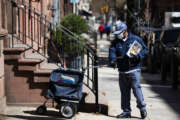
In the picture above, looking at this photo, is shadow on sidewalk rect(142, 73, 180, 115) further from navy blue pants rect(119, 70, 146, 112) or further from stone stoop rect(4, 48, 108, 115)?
stone stoop rect(4, 48, 108, 115)

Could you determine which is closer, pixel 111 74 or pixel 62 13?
pixel 111 74

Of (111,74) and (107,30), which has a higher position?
(107,30)

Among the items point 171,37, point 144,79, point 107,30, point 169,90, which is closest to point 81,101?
point 169,90

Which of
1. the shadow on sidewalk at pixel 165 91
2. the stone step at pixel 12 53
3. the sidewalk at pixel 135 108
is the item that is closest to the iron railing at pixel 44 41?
the stone step at pixel 12 53

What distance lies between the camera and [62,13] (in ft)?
70.4

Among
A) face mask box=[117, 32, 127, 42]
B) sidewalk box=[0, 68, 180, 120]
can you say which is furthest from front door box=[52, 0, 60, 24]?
face mask box=[117, 32, 127, 42]

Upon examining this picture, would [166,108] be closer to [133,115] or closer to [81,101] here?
[133,115]

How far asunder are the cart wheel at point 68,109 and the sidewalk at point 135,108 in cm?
17

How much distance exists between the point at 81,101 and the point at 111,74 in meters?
7.81

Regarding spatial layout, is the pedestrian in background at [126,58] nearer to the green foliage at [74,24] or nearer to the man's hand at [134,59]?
the man's hand at [134,59]

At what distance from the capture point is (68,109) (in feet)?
24.8

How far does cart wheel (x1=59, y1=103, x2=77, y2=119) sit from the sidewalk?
0.17 meters

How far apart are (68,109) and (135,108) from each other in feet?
6.45

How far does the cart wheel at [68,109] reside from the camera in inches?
298
